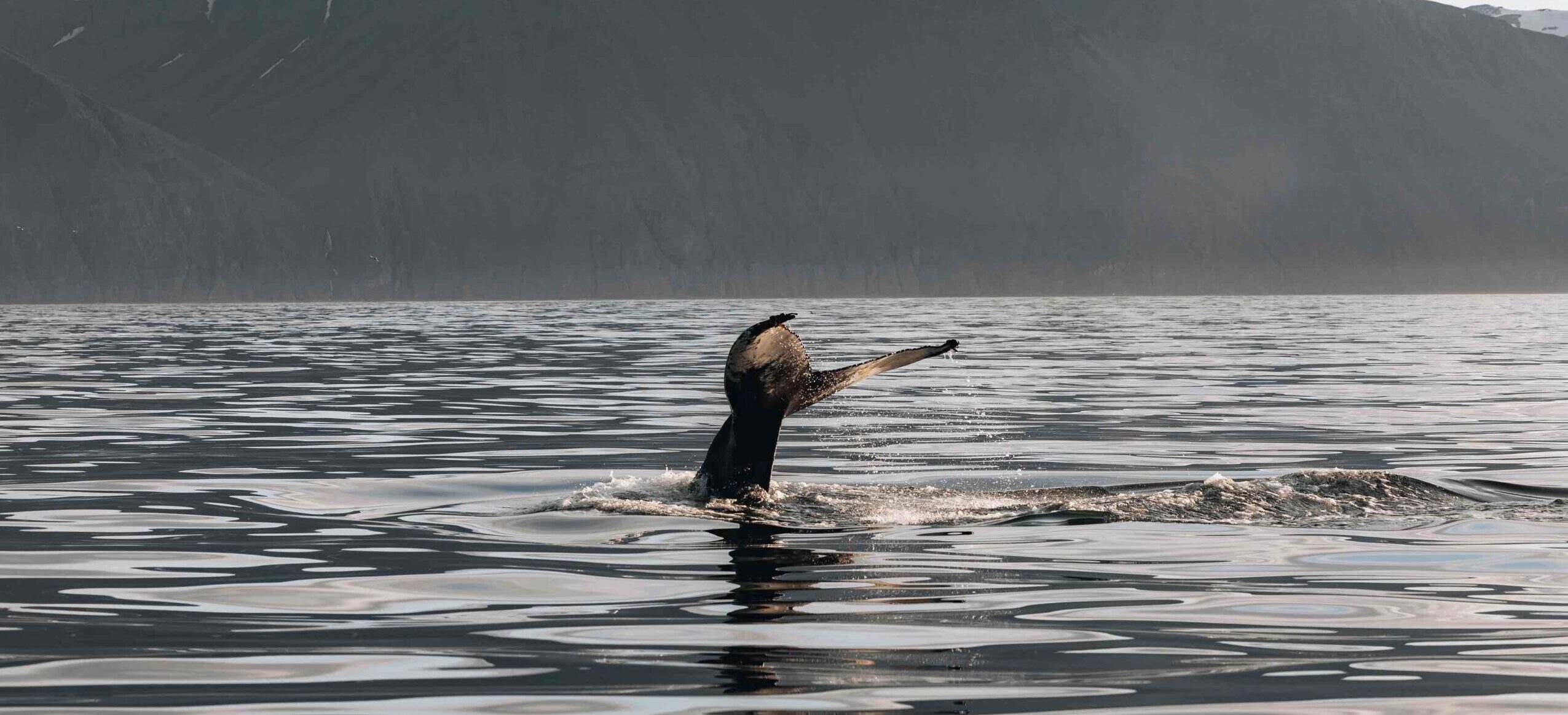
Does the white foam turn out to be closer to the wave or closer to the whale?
the wave

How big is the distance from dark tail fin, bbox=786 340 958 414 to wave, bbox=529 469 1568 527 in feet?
2.93

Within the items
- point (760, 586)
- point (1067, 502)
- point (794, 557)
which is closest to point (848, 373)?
point (794, 557)

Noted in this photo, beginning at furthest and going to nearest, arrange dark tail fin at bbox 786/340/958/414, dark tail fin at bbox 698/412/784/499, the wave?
dark tail fin at bbox 698/412/784/499
the wave
dark tail fin at bbox 786/340/958/414

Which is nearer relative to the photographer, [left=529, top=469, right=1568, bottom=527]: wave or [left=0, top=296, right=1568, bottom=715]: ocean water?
[left=0, top=296, right=1568, bottom=715]: ocean water

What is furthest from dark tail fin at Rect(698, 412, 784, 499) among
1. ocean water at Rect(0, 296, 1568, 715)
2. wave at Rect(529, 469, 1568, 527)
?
ocean water at Rect(0, 296, 1568, 715)

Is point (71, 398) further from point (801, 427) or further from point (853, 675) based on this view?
point (853, 675)

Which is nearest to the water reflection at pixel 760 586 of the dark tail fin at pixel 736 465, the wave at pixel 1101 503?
the wave at pixel 1101 503

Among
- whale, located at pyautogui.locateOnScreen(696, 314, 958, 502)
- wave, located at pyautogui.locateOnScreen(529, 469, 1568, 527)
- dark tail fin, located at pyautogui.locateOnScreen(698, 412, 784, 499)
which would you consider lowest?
wave, located at pyautogui.locateOnScreen(529, 469, 1568, 527)

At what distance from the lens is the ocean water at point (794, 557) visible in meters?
8.47

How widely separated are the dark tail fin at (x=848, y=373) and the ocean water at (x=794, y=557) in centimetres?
90

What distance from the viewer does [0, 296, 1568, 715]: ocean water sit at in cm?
847

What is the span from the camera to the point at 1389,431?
24.2 metres

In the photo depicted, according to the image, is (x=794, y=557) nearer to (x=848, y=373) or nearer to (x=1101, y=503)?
(x=848, y=373)

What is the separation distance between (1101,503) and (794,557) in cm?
377
